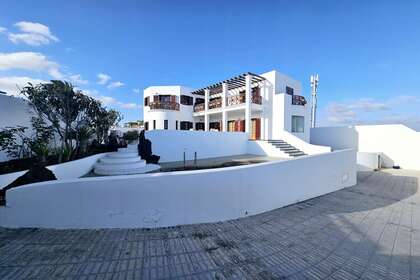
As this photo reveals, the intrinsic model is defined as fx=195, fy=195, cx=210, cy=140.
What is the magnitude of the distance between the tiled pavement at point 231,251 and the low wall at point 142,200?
210mm

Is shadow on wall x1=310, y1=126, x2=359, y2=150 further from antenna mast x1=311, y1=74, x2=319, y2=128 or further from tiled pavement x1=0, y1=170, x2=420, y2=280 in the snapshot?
tiled pavement x1=0, y1=170, x2=420, y2=280

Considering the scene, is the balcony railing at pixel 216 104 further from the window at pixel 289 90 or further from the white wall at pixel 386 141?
the white wall at pixel 386 141

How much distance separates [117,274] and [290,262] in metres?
2.46

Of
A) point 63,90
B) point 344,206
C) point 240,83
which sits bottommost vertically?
point 344,206

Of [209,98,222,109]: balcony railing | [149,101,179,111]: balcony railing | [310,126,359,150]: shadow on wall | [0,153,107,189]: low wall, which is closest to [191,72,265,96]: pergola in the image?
[209,98,222,109]: balcony railing

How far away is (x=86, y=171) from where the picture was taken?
825cm

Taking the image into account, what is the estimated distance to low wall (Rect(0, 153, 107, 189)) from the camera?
5.33 m

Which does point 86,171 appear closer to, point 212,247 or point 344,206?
point 212,247

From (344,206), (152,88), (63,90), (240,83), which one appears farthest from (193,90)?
(344,206)

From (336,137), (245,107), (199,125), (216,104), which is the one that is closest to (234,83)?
(216,104)

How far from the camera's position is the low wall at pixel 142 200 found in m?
3.73

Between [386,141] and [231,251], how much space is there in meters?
17.1

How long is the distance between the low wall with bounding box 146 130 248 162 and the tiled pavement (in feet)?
26.5

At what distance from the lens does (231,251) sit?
125 inches
